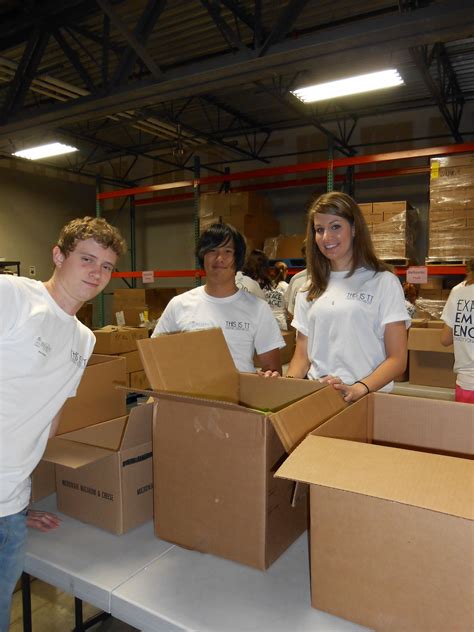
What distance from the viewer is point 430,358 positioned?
4141 millimetres

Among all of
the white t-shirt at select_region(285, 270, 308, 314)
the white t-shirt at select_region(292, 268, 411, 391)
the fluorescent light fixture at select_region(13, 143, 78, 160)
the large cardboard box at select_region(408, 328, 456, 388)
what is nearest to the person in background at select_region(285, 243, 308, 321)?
the white t-shirt at select_region(285, 270, 308, 314)

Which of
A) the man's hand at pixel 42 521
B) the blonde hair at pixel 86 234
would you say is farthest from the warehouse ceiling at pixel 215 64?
the man's hand at pixel 42 521

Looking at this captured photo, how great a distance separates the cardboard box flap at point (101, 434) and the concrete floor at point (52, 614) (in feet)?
3.82

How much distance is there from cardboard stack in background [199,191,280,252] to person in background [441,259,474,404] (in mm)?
3714

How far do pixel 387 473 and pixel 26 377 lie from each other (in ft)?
2.62

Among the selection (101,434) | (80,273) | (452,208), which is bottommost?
(101,434)

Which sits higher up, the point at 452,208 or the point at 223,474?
the point at 452,208

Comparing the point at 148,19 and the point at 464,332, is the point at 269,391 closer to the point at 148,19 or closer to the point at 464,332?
the point at 464,332

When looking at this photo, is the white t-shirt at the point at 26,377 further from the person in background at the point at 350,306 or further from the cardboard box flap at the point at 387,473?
the person in background at the point at 350,306

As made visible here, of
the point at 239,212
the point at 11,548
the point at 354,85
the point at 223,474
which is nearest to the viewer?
the point at 223,474

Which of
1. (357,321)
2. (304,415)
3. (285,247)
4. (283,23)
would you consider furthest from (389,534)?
(285,247)

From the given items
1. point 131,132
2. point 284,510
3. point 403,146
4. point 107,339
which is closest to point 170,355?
point 284,510

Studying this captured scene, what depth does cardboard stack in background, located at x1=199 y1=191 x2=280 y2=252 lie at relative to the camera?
633 centimetres

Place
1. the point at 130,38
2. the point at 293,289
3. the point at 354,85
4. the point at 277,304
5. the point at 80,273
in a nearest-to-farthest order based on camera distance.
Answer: the point at 80,273
the point at 130,38
the point at 354,85
the point at 293,289
the point at 277,304
